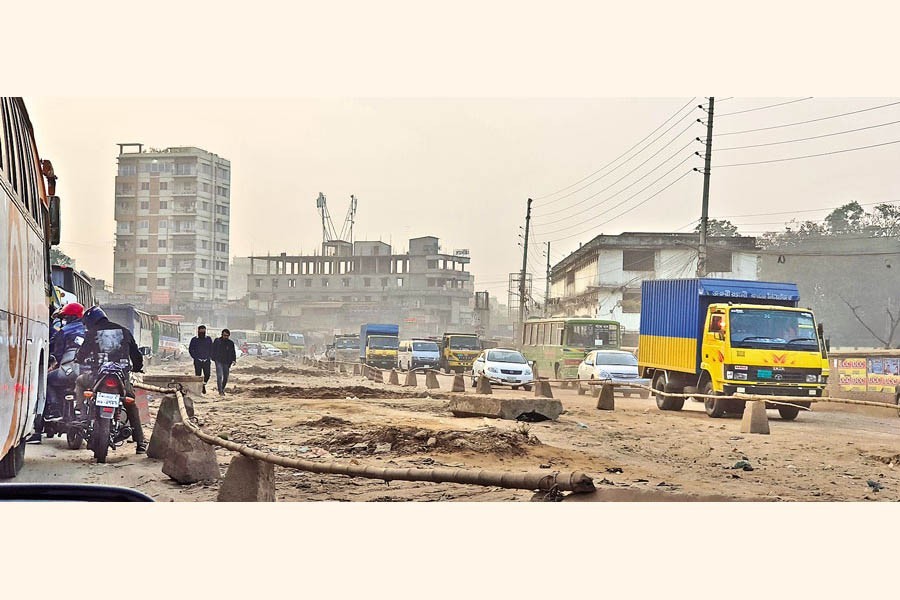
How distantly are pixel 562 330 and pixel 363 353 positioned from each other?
33.3 ft

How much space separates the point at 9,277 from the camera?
5.63 m

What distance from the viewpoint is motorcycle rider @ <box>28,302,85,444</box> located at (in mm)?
8414

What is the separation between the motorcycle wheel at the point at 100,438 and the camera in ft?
26.8

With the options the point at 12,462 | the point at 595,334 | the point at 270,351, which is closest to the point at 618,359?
the point at 595,334

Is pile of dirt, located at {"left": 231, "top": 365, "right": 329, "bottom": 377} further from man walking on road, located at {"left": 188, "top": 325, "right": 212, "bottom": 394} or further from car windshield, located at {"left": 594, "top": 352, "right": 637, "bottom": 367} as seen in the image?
car windshield, located at {"left": 594, "top": 352, "right": 637, "bottom": 367}

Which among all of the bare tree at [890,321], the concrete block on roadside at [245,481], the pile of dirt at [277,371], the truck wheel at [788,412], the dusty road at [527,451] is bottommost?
the pile of dirt at [277,371]

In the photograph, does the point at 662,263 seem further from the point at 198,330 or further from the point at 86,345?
the point at 86,345

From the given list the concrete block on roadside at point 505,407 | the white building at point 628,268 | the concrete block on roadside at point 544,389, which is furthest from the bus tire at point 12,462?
the white building at point 628,268

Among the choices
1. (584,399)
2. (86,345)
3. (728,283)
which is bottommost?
(584,399)

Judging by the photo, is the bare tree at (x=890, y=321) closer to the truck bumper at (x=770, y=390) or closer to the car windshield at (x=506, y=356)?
the truck bumper at (x=770, y=390)

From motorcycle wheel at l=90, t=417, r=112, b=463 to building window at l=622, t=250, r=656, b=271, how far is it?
11.7 meters

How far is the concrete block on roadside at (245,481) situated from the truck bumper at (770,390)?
10.3 meters

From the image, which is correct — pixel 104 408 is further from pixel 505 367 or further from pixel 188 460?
pixel 505 367

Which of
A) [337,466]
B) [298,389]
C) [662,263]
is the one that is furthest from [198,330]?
[337,466]
